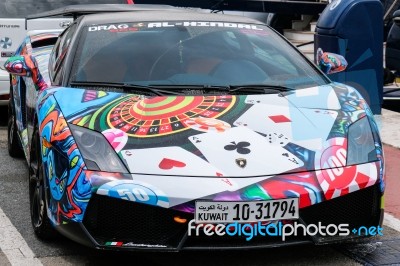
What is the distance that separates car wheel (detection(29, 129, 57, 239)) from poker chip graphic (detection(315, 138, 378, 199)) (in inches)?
63.5

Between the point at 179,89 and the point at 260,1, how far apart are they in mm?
8647

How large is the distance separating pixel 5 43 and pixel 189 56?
166 inches

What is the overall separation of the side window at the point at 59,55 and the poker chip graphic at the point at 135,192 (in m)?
1.42

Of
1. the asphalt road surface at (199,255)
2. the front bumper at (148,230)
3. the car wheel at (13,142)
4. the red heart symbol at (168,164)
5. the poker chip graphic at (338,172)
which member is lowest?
the car wheel at (13,142)

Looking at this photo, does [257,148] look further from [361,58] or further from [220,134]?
[361,58]

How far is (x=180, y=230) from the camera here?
4.80 m

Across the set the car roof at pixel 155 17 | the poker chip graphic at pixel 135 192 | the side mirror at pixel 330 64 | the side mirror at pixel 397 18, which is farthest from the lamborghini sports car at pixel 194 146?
the side mirror at pixel 397 18

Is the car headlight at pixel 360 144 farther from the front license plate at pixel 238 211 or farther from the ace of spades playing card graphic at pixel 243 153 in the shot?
the front license plate at pixel 238 211

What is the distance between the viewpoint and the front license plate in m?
4.74

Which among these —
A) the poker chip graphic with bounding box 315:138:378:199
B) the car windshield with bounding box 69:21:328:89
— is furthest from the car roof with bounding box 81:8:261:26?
the poker chip graphic with bounding box 315:138:378:199

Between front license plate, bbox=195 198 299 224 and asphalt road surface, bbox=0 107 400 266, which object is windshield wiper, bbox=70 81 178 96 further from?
front license plate, bbox=195 198 299 224

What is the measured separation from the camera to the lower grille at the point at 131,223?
4.79 m

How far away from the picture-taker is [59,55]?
657cm

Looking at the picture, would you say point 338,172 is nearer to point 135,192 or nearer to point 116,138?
point 135,192
